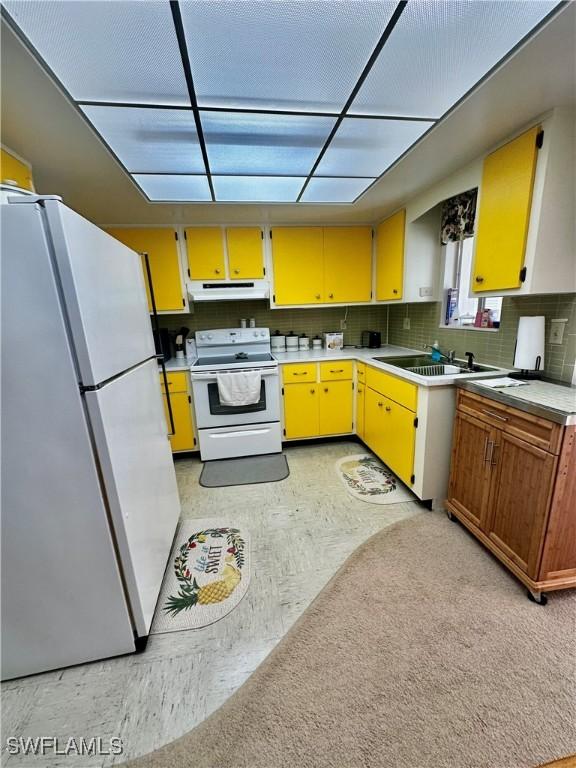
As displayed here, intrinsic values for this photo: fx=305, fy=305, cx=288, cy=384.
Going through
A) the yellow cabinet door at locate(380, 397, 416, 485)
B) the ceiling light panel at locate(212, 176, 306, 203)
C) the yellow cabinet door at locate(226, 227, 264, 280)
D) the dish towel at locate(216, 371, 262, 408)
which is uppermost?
the ceiling light panel at locate(212, 176, 306, 203)

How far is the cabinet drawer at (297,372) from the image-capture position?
2975 millimetres

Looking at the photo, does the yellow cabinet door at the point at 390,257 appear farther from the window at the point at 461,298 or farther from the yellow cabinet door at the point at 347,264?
the window at the point at 461,298

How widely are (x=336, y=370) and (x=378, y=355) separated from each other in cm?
44

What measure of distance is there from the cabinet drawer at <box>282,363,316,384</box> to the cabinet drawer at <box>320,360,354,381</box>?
10 cm

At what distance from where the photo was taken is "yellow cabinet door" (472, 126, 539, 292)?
1.56m

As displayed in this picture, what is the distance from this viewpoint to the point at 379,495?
92.5 inches

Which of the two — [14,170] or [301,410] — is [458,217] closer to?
[301,410]

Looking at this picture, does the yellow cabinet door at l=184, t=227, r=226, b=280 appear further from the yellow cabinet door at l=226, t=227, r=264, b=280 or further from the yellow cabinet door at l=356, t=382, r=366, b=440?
the yellow cabinet door at l=356, t=382, r=366, b=440

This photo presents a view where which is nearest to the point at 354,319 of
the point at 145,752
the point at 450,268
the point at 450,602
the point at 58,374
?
the point at 450,268

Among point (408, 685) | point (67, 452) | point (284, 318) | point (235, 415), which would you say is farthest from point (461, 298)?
point (67, 452)

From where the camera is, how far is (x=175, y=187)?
2.12 m

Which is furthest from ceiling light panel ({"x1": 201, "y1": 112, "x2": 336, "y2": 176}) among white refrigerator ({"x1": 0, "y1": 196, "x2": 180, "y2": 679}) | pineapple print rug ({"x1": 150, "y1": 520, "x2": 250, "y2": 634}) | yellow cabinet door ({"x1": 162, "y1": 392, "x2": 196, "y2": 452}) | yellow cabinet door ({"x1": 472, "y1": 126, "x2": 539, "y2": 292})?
pineapple print rug ({"x1": 150, "y1": 520, "x2": 250, "y2": 634})

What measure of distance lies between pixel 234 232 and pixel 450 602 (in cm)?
322

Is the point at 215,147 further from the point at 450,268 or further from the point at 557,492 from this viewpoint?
the point at 557,492
